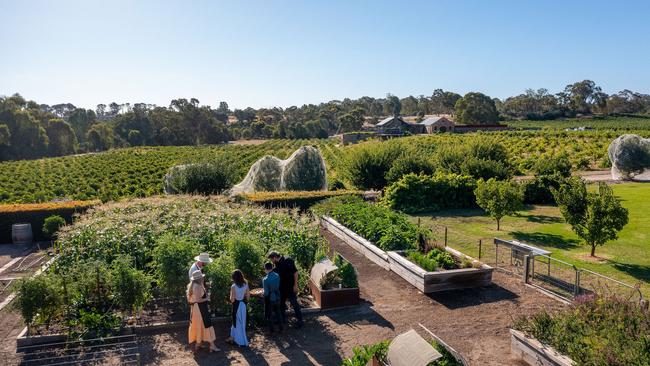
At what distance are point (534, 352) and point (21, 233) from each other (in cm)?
1640

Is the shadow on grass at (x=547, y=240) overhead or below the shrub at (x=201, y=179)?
below

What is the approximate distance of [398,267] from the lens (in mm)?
11070

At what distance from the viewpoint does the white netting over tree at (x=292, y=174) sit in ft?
75.6

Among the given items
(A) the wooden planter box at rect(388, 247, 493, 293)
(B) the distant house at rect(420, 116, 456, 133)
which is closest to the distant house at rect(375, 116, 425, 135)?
(B) the distant house at rect(420, 116, 456, 133)

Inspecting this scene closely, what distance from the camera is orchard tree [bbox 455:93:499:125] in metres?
100

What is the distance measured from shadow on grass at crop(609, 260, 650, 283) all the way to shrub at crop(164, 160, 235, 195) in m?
14.6

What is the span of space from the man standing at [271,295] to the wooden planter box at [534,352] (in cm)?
366

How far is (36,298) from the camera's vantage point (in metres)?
7.57

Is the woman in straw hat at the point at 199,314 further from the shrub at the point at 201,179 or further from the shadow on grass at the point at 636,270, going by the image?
the shrub at the point at 201,179

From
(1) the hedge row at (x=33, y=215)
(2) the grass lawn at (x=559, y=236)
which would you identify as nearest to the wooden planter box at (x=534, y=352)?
(2) the grass lawn at (x=559, y=236)

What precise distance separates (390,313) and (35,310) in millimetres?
5908

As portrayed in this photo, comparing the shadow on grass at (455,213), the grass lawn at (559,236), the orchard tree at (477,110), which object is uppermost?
the orchard tree at (477,110)

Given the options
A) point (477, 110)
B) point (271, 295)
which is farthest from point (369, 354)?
point (477, 110)

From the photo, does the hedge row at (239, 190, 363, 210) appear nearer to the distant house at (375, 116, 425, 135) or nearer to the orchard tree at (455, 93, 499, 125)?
the distant house at (375, 116, 425, 135)
